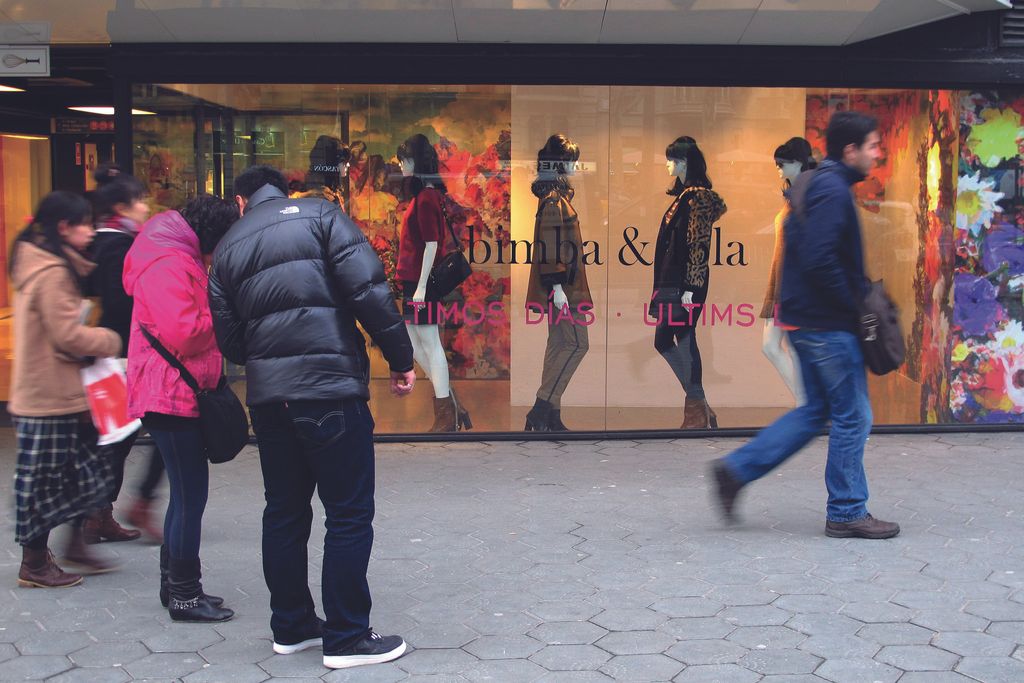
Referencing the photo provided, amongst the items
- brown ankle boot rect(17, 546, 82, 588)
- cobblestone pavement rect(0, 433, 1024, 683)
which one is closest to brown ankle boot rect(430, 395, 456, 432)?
cobblestone pavement rect(0, 433, 1024, 683)

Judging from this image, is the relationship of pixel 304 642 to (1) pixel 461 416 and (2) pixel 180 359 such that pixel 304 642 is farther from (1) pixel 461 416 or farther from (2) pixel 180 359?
(1) pixel 461 416

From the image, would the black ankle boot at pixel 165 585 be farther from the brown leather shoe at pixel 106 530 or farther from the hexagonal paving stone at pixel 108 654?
the brown leather shoe at pixel 106 530

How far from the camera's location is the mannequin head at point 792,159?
27.6 ft

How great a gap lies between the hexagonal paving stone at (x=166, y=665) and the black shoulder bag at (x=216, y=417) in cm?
78

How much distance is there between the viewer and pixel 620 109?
8281mm

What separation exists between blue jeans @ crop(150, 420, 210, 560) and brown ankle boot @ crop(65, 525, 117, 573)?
0.77 meters

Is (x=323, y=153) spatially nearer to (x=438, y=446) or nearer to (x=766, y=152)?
(x=438, y=446)

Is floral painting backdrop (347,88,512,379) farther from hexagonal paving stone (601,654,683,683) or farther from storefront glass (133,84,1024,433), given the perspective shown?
hexagonal paving stone (601,654,683,683)

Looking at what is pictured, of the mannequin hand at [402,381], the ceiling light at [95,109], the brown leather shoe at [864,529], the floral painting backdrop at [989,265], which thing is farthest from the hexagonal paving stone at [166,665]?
the ceiling light at [95,109]

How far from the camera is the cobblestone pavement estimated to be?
446cm

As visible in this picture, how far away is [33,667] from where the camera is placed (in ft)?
14.7

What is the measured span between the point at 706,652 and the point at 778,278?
169 inches

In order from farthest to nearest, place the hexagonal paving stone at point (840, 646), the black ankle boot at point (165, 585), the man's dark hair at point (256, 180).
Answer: the black ankle boot at point (165, 585) → the man's dark hair at point (256, 180) → the hexagonal paving stone at point (840, 646)

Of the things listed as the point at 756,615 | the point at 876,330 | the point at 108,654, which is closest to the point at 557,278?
the point at 876,330
